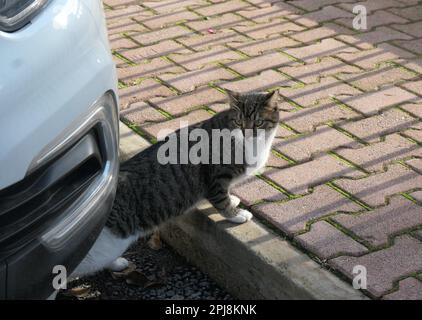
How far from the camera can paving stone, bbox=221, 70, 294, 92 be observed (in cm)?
528

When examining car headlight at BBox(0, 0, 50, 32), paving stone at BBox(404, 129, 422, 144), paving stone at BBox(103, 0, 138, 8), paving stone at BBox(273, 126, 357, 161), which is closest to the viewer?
car headlight at BBox(0, 0, 50, 32)

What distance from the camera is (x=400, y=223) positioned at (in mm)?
3828

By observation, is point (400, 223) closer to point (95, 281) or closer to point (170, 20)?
point (95, 281)

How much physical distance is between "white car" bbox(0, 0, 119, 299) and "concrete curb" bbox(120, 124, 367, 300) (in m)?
0.90

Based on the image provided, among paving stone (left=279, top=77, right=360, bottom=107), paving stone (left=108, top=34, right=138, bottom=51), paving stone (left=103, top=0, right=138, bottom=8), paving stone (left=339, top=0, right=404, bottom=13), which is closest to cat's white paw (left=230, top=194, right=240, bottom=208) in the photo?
paving stone (left=279, top=77, right=360, bottom=107)

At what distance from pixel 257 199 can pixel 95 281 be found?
0.98 meters

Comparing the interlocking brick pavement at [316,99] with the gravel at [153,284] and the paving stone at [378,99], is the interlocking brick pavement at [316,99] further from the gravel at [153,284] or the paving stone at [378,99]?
the gravel at [153,284]

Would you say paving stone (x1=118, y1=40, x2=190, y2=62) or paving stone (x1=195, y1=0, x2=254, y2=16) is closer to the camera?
paving stone (x1=118, y1=40, x2=190, y2=62)

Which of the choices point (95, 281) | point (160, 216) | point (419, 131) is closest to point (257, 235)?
point (160, 216)

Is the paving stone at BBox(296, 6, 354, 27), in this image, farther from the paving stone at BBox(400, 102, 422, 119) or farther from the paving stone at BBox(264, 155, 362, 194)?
the paving stone at BBox(264, 155, 362, 194)

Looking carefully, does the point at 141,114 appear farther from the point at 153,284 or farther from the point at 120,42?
the point at 153,284

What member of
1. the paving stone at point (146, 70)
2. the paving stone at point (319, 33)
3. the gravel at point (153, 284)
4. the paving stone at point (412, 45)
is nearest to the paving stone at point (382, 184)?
the gravel at point (153, 284)

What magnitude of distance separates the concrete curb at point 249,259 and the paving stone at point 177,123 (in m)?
0.79

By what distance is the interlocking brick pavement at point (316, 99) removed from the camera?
12.4ft
